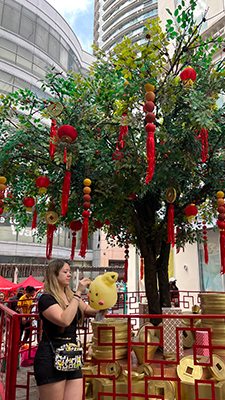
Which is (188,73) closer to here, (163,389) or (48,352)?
(48,352)

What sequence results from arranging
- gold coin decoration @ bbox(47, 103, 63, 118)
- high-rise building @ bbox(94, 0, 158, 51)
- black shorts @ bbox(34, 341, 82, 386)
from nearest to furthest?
black shorts @ bbox(34, 341, 82, 386)
gold coin decoration @ bbox(47, 103, 63, 118)
high-rise building @ bbox(94, 0, 158, 51)

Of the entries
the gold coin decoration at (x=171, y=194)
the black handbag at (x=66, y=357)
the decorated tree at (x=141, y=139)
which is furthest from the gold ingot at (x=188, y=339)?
the black handbag at (x=66, y=357)

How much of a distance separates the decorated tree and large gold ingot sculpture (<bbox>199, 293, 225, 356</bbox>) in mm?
904

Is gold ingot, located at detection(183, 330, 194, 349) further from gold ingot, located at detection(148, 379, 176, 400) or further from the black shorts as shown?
the black shorts

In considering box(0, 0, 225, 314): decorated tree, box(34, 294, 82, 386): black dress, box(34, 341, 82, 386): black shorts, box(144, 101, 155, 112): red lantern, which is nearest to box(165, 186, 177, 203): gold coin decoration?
box(0, 0, 225, 314): decorated tree

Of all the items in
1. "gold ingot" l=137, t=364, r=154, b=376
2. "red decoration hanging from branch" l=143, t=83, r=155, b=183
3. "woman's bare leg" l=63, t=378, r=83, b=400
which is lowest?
"gold ingot" l=137, t=364, r=154, b=376

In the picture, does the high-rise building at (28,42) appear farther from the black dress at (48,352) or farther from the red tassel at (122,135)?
the black dress at (48,352)

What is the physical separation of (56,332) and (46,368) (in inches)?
10.2

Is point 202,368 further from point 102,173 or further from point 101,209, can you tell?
point 102,173

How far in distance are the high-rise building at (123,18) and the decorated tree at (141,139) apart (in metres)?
40.8

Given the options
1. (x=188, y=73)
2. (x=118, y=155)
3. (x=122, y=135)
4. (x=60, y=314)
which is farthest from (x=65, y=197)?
(x=188, y=73)

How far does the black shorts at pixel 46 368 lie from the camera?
2.18m

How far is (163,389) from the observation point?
3.56 meters

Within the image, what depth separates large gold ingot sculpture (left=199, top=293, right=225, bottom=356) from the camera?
4406 mm
